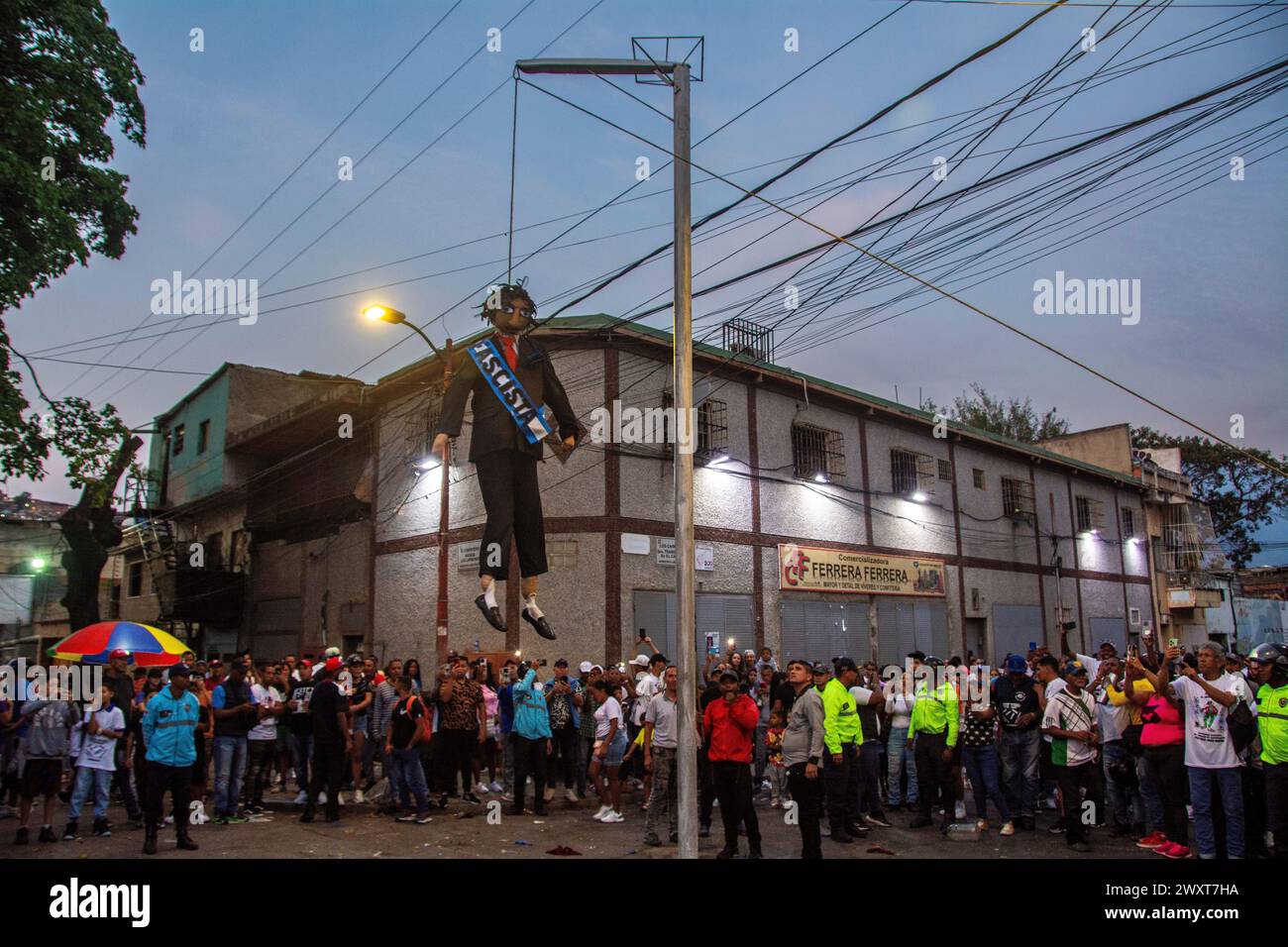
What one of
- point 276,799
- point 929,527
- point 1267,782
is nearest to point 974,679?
point 1267,782

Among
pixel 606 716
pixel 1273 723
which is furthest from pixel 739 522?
pixel 1273 723

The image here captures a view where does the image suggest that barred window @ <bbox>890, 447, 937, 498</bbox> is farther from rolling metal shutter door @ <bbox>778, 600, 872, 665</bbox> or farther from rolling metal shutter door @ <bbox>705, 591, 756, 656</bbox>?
rolling metal shutter door @ <bbox>705, 591, 756, 656</bbox>

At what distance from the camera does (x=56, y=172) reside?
48.8ft

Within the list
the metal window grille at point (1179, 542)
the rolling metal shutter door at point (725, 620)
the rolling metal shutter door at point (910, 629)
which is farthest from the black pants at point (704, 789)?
the metal window grille at point (1179, 542)

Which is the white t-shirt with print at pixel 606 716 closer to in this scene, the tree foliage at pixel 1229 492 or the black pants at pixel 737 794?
the black pants at pixel 737 794

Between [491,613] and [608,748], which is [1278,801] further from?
[608,748]

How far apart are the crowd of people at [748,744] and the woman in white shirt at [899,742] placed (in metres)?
0.04

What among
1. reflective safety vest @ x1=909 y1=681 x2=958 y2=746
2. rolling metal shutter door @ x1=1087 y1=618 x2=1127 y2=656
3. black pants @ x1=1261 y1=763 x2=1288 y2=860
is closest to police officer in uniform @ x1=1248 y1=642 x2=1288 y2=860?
black pants @ x1=1261 y1=763 x2=1288 y2=860

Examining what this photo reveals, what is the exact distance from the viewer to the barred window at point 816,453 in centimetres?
2431

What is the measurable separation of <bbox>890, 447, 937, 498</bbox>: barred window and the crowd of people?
13.7 metres

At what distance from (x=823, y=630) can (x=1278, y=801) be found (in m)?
15.3

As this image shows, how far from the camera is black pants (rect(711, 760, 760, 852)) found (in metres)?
9.43

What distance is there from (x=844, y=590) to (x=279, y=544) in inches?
674
